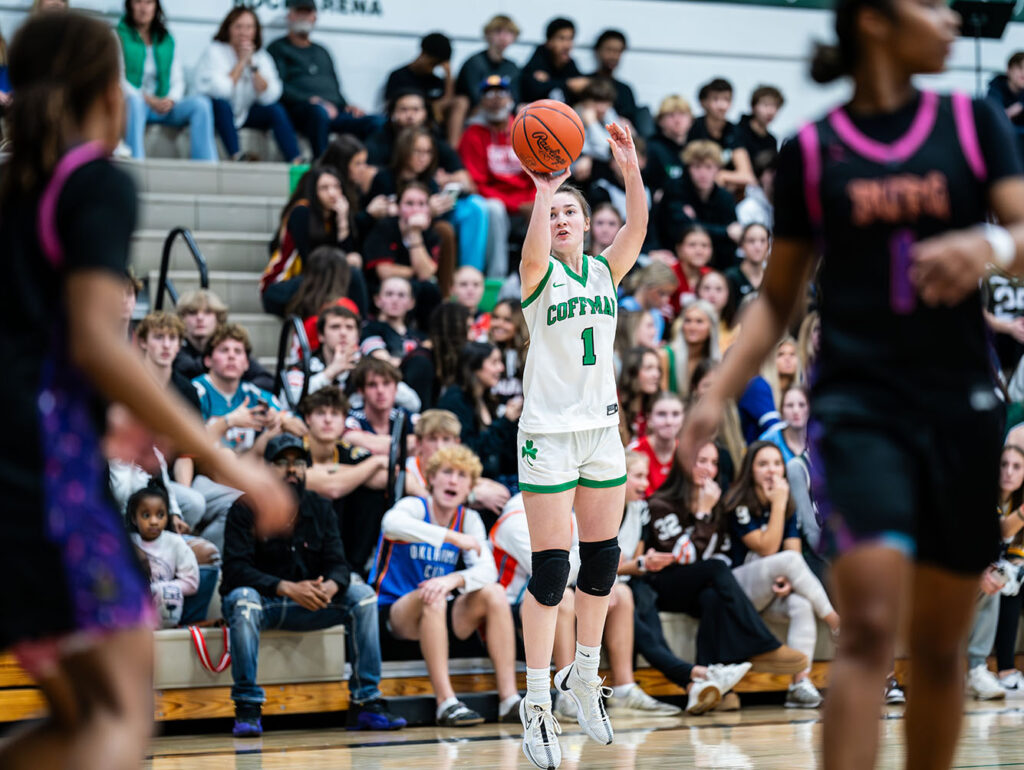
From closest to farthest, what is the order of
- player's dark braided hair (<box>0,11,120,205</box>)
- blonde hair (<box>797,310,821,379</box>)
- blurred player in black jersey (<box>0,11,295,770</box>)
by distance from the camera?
blurred player in black jersey (<box>0,11,295,770</box>), player's dark braided hair (<box>0,11,120,205</box>), blonde hair (<box>797,310,821,379</box>)

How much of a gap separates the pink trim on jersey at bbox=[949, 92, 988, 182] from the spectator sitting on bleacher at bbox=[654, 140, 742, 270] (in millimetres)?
9175

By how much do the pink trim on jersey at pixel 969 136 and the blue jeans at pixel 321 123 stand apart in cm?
946

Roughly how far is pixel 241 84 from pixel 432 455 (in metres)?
5.22

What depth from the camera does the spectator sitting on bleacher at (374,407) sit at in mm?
8555

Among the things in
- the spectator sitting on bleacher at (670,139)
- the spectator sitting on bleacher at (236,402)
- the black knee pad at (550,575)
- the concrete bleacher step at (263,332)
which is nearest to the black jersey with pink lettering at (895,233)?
the black knee pad at (550,575)

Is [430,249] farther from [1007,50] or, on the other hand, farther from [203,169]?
[1007,50]

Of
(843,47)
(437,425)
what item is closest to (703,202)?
(437,425)

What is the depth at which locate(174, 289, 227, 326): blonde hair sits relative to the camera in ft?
30.0

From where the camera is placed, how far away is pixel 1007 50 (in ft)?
54.6

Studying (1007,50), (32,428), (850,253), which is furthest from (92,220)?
(1007,50)

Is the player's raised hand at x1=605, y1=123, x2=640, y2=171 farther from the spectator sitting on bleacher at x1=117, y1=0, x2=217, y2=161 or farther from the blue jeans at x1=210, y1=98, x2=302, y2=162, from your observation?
the blue jeans at x1=210, y1=98, x2=302, y2=162

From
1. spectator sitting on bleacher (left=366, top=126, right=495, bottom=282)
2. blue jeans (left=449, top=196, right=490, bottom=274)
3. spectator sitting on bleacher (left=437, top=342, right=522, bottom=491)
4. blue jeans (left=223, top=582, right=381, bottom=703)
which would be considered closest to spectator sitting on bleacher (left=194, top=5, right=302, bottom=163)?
spectator sitting on bleacher (left=366, top=126, right=495, bottom=282)

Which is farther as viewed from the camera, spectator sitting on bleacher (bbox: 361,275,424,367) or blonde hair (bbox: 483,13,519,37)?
blonde hair (bbox: 483,13,519,37)

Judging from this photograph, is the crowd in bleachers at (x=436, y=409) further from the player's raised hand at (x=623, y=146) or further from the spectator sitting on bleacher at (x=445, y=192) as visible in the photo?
the player's raised hand at (x=623, y=146)
